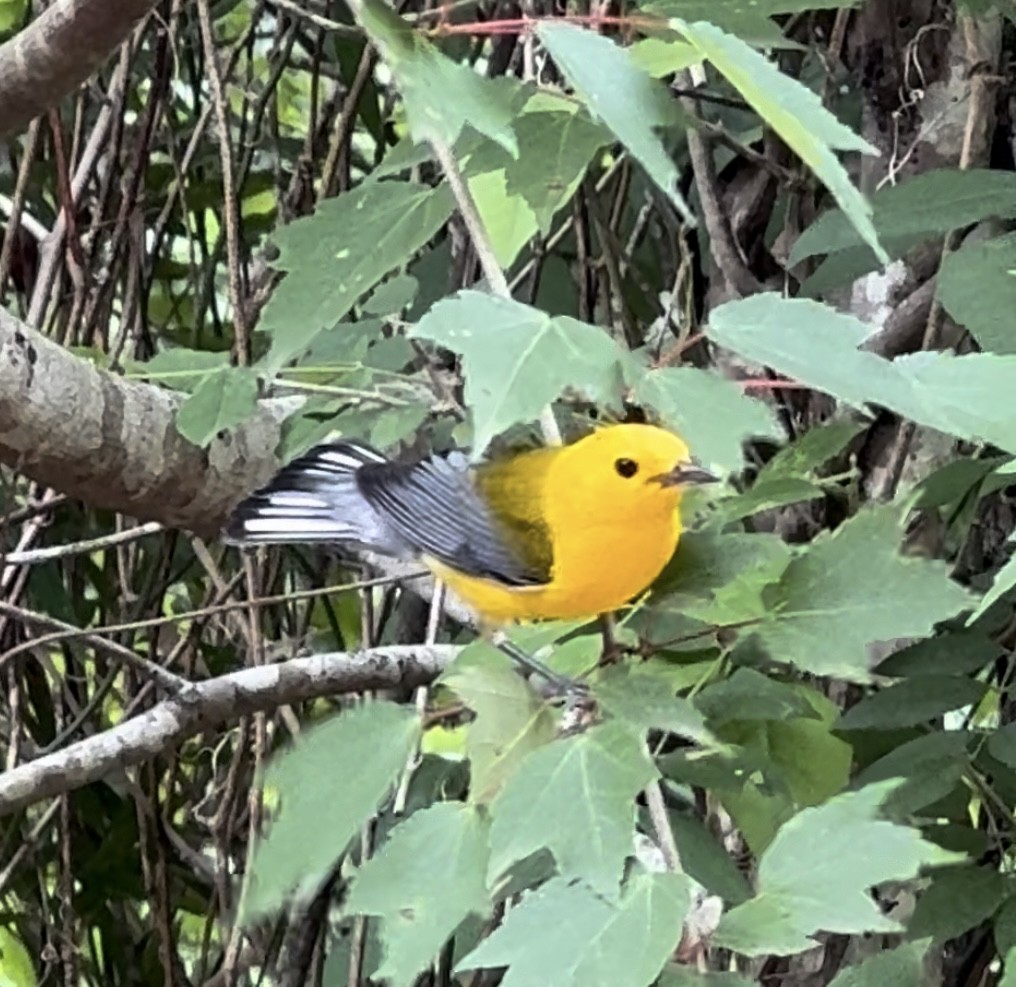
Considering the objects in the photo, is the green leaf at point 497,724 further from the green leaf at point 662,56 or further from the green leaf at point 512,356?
the green leaf at point 662,56

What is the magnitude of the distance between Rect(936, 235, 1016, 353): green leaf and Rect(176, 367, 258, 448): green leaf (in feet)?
1.40

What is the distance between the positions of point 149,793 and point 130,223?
62 centimetres

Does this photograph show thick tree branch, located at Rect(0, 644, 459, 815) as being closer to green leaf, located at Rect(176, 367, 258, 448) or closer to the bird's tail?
the bird's tail

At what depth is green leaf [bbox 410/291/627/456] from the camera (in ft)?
1.83

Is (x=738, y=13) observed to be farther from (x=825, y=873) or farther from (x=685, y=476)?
(x=825, y=873)

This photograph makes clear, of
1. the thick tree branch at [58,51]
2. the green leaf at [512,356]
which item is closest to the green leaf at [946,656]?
the green leaf at [512,356]

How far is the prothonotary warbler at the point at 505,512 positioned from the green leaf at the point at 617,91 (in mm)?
373

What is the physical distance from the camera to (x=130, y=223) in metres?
1.62

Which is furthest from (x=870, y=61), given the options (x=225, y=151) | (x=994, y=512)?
(x=225, y=151)

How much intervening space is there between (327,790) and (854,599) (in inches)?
10.6

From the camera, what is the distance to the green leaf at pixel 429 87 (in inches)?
23.2

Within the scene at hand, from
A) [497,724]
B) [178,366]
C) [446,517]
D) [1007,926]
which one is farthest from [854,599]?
[178,366]

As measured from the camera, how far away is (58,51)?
920 millimetres

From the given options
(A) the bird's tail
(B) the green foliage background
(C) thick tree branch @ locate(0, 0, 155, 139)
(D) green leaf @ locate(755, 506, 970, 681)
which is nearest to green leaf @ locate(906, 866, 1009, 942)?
(B) the green foliage background
